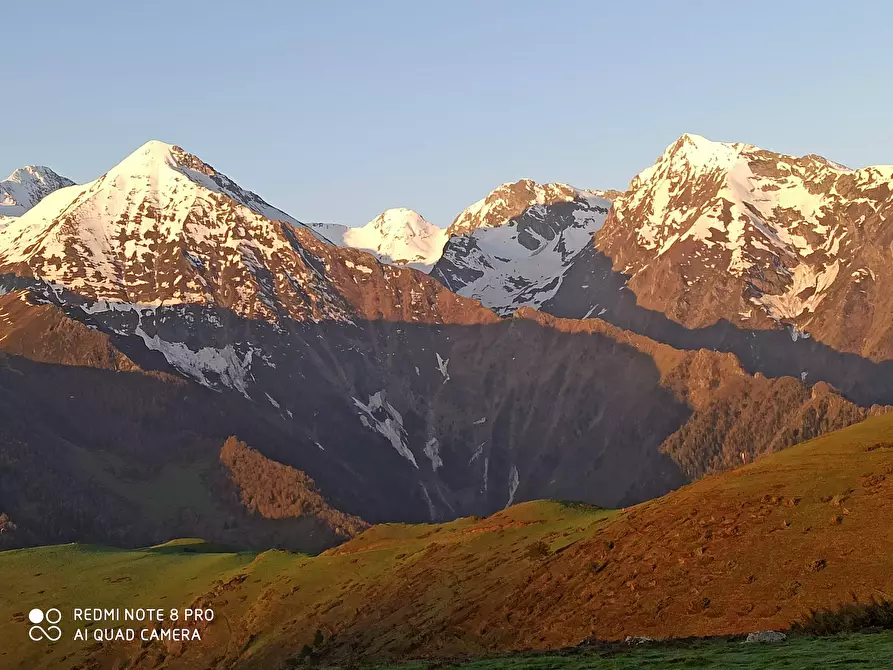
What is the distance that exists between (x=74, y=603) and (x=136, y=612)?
614 inches

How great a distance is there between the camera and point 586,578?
98.0 m

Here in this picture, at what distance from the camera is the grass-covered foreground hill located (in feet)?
270

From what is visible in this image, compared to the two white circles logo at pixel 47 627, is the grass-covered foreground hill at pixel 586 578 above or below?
above

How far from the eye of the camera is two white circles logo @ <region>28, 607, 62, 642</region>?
6732 inches

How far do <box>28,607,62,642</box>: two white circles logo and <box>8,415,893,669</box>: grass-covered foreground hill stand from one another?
5831mm

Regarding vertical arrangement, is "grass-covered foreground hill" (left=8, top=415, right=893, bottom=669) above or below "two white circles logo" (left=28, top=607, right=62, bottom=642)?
above

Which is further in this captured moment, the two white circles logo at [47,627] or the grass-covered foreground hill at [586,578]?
the two white circles logo at [47,627]

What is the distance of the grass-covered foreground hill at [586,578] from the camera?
82.3 metres

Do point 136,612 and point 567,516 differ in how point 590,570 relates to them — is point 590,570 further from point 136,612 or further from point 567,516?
point 136,612

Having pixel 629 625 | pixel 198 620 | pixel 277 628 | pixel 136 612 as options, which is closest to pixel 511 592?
pixel 629 625

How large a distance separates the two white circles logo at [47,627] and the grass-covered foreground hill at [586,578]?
19.1 ft

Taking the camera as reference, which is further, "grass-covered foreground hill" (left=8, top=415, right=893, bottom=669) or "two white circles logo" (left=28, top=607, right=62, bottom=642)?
"two white circles logo" (left=28, top=607, right=62, bottom=642)

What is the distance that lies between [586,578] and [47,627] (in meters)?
107

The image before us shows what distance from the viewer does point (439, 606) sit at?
370ft
